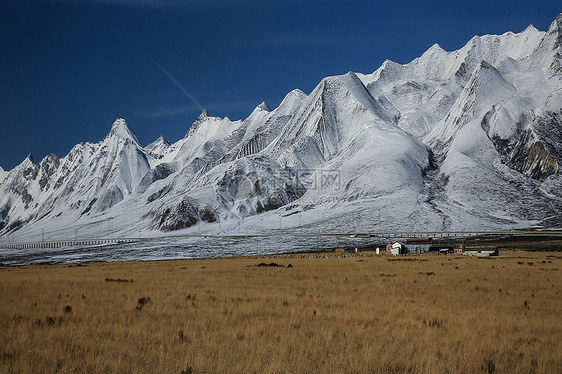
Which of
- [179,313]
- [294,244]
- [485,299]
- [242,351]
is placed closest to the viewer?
[242,351]

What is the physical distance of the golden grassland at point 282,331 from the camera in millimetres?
11844

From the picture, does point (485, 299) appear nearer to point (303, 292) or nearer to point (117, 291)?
point (303, 292)

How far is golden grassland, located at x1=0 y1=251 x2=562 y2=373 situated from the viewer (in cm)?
1184

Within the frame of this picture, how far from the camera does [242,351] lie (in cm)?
1279

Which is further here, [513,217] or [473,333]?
[513,217]

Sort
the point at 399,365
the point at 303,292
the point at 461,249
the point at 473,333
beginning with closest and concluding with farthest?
the point at 399,365, the point at 473,333, the point at 303,292, the point at 461,249

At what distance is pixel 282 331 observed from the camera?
15.7 m

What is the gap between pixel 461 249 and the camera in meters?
87.0

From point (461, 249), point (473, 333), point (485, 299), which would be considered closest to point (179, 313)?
point (473, 333)

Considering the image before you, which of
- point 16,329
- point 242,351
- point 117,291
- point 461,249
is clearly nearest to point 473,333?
point 242,351

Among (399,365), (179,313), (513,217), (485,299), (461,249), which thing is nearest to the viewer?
(399,365)

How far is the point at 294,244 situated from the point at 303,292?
11750 cm

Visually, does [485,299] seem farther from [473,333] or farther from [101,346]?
[101,346]

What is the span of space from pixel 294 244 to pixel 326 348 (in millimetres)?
131078
